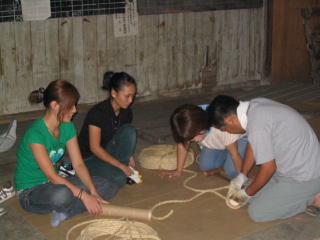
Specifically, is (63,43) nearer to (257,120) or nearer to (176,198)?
(176,198)

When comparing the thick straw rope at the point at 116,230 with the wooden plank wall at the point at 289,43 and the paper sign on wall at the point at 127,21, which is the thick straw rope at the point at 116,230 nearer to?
the paper sign on wall at the point at 127,21

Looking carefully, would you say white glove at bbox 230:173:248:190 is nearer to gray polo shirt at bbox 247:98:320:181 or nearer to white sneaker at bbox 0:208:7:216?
gray polo shirt at bbox 247:98:320:181

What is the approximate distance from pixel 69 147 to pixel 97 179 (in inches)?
10.7

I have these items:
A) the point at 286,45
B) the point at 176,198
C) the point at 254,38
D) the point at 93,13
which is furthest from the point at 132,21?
the point at 176,198

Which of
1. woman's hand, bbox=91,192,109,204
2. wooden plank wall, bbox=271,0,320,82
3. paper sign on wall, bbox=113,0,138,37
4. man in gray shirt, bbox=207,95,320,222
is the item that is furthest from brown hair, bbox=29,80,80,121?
wooden plank wall, bbox=271,0,320,82

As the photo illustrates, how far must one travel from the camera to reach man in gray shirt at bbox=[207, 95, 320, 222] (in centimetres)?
274

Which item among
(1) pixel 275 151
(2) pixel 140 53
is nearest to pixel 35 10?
(2) pixel 140 53

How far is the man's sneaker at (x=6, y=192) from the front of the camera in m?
3.21

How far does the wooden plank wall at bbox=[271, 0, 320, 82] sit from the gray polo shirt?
4118 mm

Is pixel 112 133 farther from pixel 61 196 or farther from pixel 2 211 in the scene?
pixel 2 211

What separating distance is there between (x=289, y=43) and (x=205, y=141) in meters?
3.93

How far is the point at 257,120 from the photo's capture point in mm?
2727

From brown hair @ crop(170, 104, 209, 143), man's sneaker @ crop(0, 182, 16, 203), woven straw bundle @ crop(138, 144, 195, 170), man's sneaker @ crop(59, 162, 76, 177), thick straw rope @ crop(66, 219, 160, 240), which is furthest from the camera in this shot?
woven straw bundle @ crop(138, 144, 195, 170)

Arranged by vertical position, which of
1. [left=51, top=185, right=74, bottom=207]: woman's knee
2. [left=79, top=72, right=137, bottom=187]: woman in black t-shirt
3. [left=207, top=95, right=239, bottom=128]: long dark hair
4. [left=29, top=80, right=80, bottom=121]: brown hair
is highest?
[left=29, top=80, right=80, bottom=121]: brown hair
